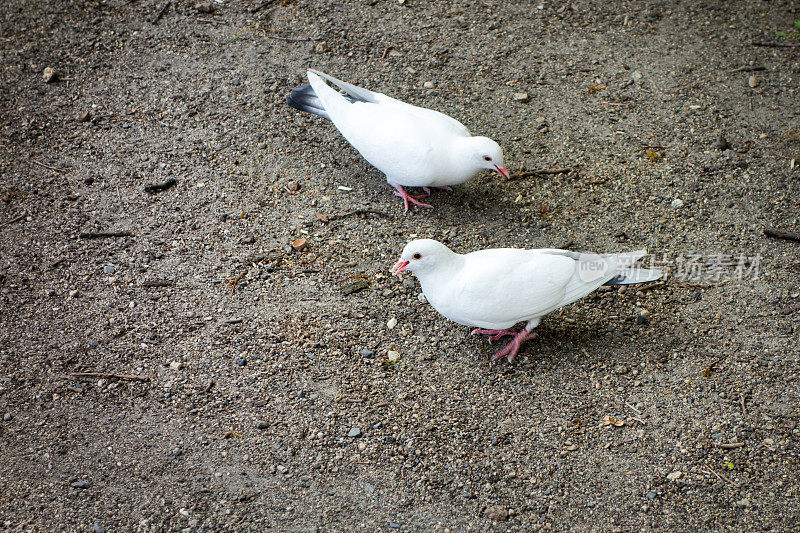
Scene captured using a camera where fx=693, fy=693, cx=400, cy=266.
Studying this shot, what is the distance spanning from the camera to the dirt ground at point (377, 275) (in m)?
3.08

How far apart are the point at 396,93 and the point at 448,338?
229 centimetres

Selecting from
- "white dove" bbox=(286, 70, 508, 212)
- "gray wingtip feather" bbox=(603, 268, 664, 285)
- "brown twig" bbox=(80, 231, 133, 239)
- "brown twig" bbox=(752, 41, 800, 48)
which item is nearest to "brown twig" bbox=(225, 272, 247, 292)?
"brown twig" bbox=(80, 231, 133, 239)

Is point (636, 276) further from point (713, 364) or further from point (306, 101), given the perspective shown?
point (306, 101)

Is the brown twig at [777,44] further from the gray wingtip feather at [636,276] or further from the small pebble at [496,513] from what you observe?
the small pebble at [496,513]

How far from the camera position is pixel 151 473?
3100mm

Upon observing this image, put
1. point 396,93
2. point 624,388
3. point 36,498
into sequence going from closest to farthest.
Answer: point 36,498 < point 624,388 < point 396,93

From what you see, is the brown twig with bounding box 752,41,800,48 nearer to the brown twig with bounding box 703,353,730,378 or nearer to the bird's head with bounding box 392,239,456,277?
the brown twig with bounding box 703,353,730,378

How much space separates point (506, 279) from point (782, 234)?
1.97 metres

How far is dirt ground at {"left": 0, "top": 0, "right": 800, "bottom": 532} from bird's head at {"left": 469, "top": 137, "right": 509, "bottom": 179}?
1.10ft

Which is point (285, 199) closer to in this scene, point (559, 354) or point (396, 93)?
point (396, 93)

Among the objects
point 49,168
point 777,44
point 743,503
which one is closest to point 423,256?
point 743,503

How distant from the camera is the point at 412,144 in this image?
4164mm

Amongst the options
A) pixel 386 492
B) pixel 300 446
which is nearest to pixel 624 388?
pixel 386 492

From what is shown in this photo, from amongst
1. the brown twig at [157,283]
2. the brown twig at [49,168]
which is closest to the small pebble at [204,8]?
the brown twig at [49,168]
